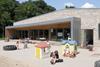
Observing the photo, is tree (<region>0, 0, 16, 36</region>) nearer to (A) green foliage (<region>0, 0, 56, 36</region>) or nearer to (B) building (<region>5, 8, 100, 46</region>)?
(A) green foliage (<region>0, 0, 56, 36</region>)

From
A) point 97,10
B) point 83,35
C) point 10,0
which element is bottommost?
point 83,35

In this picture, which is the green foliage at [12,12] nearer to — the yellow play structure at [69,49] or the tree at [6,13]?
the tree at [6,13]

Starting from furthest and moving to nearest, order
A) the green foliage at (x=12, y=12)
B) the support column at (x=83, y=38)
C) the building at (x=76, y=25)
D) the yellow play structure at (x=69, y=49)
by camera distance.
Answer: the green foliage at (x=12, y=12) → the support column at (x=83, y=38) → the building at (x=76, y=25) → the yellow play structure at (x=69, y=49)

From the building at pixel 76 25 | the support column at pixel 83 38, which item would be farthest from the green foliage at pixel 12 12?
the support column at pixel 83 38

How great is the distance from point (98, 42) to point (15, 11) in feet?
156

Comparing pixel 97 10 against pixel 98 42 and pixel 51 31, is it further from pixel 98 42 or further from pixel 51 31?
pixel 51 31

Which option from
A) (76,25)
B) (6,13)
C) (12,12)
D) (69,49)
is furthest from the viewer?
(12,12)

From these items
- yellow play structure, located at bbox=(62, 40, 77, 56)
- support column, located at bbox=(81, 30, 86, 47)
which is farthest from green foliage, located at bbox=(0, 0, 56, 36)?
yellow play structure, located at bbox=(62, 40, 77, 56)

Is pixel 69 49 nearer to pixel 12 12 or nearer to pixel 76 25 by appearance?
pixel 76 25

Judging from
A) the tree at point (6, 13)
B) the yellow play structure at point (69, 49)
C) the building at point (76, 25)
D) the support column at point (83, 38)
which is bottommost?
the yellow play structure at point (69, 49)

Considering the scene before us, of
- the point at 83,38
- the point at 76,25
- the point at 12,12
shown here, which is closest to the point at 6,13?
the point at 12,12

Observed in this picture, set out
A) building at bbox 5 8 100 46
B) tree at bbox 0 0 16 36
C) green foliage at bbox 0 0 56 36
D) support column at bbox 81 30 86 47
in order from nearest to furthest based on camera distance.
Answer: building at bbox 5 8 100 46 < support column at bbox 81 30 86 47 < tree at bbox 0 0 16 36 < green foliage at bbox 0 0 56 36

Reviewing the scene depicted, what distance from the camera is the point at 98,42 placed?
107ft

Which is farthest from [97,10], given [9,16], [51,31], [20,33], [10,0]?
[10,0]
